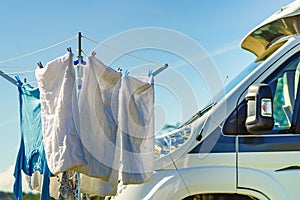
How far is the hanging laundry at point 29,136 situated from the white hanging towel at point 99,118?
0.66 meters

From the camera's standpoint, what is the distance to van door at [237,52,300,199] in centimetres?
308

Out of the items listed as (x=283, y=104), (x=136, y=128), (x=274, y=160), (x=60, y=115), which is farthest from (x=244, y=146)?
(x=60, y=115)

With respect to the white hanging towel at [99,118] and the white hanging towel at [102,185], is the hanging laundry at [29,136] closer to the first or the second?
the white hanging towel at [102,185]

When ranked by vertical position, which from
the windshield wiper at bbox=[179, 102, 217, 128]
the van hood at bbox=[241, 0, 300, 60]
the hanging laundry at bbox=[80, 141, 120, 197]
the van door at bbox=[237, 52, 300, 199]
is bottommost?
the hanging laundry at bbox=[80, 141, 120, 197]

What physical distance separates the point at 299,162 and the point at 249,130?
1.34 feet

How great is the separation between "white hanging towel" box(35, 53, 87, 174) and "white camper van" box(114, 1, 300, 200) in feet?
1.76

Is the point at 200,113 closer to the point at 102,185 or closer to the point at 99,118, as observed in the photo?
the point at 99,118

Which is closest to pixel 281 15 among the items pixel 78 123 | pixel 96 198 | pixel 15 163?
pixel 78 123

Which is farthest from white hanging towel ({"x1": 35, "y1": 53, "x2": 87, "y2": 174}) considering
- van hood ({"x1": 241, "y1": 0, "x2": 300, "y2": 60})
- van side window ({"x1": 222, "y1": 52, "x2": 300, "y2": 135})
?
van hood ({"x1": 241, "y1": 0, "x2": 300, "y2": 60})

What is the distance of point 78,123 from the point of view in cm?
323

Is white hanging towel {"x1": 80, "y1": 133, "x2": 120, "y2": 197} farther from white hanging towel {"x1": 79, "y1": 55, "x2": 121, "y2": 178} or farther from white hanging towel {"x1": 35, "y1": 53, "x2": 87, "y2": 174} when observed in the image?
white hanging towel {"x1": 35, "y1": 53, "x2": 87, "y2": 174}

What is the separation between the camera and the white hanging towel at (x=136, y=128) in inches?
131

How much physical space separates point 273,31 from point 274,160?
120 centimetres

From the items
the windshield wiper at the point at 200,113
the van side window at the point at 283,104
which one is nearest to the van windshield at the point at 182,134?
the windshield wiper at the point at 200,113
